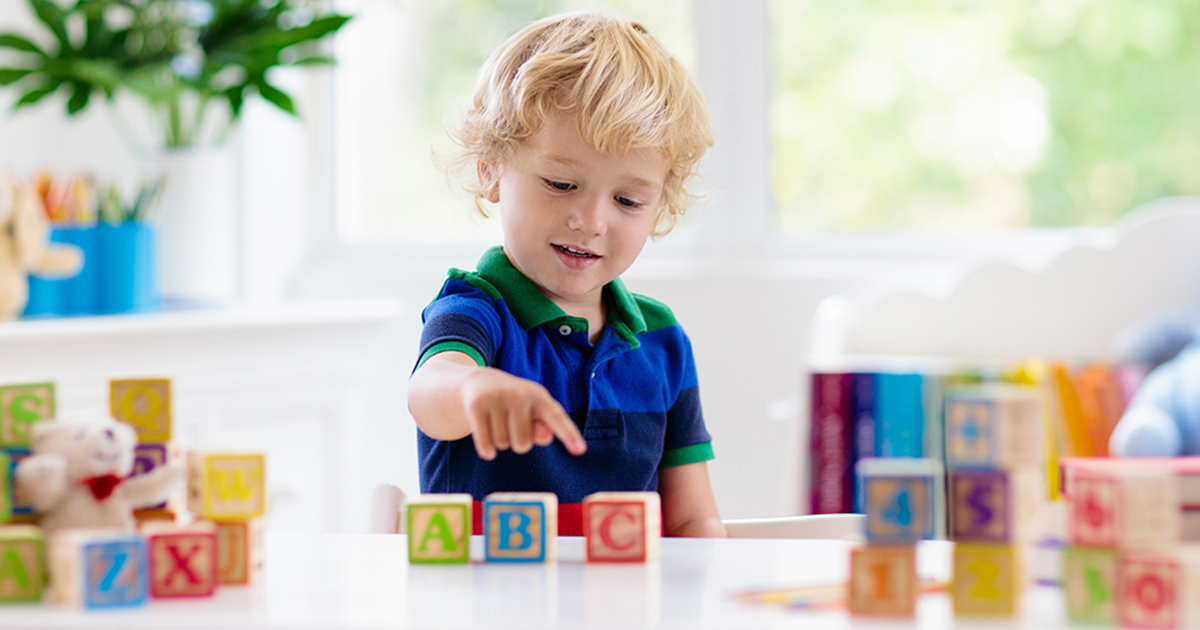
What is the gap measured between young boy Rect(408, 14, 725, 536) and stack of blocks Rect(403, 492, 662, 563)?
0.24 m

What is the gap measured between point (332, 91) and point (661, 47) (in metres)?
1.54

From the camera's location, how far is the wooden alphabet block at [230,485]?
0.58m

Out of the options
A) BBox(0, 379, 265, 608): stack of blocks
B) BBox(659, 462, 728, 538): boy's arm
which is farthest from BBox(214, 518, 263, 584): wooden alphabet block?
BBox(659, 462, 728, 538): boy's arm

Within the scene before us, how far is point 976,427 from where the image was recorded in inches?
19.3

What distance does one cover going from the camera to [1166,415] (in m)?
1.62

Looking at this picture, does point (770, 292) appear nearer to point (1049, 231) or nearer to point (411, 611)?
point (1049, 231)

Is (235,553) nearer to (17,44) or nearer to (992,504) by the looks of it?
(992,504)

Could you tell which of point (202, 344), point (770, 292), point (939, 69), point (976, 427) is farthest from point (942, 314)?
point (976, 427)

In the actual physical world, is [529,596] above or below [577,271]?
below

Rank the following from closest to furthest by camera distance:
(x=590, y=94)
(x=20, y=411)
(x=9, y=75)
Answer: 1. (x=20, y=411)
2. (x=590, y=94)
3. (x=9, y=75)

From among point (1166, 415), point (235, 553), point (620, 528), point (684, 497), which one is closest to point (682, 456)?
point (684, 497)

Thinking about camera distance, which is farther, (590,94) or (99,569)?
(590,94)

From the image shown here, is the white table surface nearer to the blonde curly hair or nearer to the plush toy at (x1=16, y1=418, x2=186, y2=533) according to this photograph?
the plush toy at (x1=16, y1=418, x2=186, y2=533)

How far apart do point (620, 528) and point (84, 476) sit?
0.27 metres
